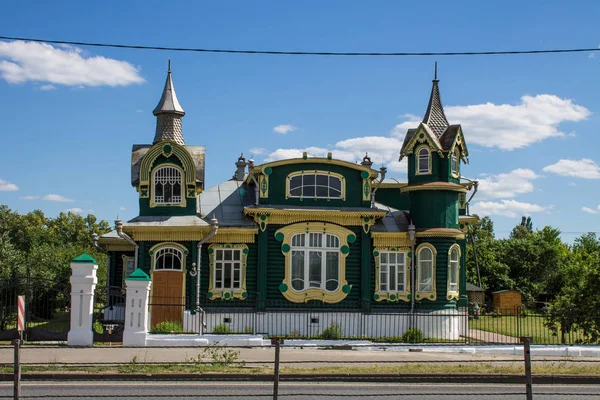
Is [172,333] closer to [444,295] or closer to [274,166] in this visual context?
[274,166]

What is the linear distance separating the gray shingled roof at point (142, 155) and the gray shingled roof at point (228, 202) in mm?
1472

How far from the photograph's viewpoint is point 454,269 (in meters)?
28.4

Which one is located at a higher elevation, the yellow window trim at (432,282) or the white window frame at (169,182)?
the white window frame at (169,182)

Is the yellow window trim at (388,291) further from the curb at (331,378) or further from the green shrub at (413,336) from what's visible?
the curb at (331,378)

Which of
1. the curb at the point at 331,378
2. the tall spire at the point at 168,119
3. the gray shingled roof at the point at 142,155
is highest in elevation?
the tall spire at the point at 168,119

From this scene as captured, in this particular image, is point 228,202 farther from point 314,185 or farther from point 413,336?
point 413,336

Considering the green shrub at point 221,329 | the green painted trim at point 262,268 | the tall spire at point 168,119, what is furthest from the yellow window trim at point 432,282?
the tall spire at point 168,119

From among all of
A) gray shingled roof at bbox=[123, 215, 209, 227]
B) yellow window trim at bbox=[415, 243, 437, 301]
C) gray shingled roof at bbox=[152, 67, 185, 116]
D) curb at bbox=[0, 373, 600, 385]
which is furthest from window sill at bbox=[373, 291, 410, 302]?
curb at bbox=[0, 373, 600, 385]

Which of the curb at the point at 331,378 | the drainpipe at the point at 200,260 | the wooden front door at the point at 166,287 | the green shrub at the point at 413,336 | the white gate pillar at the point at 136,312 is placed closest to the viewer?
the curb at the point at 331,378


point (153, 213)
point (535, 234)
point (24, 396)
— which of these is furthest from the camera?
point (535, 234)

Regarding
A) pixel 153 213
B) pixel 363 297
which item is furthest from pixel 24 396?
pixel 363 297

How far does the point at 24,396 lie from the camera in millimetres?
12492

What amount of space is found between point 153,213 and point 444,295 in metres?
10.9

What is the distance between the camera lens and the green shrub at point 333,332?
81.1 feet
